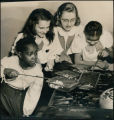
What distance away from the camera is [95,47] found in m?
2.25

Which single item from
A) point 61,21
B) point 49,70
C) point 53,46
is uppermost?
point 61,21

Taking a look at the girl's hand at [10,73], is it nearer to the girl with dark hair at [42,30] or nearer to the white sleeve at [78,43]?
the girl with dark hair at [42,30]

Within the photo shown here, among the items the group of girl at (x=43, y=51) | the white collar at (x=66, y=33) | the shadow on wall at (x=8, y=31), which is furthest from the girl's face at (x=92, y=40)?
the shadow on wall at (x=8, y=31)

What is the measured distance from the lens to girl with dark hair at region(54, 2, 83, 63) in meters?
2.25

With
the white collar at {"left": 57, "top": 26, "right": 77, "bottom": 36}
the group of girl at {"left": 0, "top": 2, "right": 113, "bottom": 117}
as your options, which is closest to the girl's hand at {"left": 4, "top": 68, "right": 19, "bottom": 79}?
the group of girl at {"left": 0, "top": 2, "right": 113, "bottom": 117}

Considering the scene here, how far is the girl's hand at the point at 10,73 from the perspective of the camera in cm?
227

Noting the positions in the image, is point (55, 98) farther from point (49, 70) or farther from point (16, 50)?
point (16, 50)

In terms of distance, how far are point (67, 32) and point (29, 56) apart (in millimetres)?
301

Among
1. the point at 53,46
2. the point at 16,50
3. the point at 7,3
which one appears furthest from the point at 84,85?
the point at 7,3

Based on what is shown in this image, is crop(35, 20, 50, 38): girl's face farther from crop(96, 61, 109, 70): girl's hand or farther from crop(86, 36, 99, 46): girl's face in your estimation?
crop(96, 61, 109, 70): girl's hand

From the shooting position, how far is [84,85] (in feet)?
7.32

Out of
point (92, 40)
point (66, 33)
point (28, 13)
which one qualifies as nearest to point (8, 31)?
point (28, 13)

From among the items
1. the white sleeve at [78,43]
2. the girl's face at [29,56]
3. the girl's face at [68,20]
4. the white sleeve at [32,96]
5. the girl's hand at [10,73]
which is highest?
the girl's face at [68,20]

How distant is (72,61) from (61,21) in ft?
0.91
